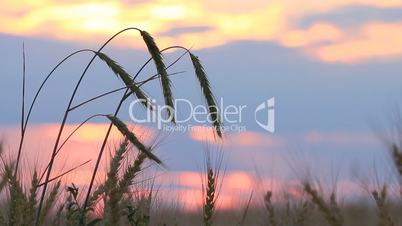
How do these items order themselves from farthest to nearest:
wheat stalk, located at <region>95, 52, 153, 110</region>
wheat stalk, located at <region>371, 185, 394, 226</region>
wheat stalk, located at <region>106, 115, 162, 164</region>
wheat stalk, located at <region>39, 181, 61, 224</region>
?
wheat stalk, located at <region>39, 181, 61, 224</region> < wheat stalk, located at <region>95, 52, 153, 110</region> < wheat stalk, located at <region>106, 115, 162, 164</region> < wheat stalk, located at <region>371, 185, 394, 226</region>

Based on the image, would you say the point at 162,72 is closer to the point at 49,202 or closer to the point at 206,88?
the point at 206,88

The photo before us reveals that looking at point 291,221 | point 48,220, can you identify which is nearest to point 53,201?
point 48,220

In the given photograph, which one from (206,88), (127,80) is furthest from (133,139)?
(206,88)

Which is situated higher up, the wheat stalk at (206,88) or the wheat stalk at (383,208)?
the wheat stalk at (206,88)

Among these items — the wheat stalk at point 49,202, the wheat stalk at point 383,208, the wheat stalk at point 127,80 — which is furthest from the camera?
the wheat stalk at point 49,202

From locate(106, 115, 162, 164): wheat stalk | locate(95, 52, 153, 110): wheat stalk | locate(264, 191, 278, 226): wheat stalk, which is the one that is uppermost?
locate(95, 52, 153, 110): wheat stalk

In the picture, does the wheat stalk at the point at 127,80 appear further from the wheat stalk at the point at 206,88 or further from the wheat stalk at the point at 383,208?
the wheat stalk at the point at 383,208

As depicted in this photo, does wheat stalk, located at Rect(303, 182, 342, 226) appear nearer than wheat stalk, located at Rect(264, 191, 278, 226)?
Yes

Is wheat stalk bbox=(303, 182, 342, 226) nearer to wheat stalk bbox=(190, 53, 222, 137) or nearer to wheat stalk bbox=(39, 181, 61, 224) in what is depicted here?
wheat stalk bbox=(190, 53, 222, 137)

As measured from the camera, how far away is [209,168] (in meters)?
4.33

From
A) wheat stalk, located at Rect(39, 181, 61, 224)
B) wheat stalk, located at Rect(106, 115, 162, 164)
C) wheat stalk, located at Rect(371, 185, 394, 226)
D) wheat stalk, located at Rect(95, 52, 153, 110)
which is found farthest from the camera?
wheat stalk, located at Rect(39, 181, 61, 224)

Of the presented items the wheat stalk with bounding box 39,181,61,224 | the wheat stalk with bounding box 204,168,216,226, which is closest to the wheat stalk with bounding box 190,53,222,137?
the wheat stalk with bounding box 204,168,216,226

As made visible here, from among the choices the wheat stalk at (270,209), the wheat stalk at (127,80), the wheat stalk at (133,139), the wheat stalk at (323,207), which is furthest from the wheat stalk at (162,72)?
the wheat stalk at (323,207)

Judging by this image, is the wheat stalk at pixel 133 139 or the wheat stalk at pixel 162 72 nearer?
the wheat stalk at pixel 133 139
